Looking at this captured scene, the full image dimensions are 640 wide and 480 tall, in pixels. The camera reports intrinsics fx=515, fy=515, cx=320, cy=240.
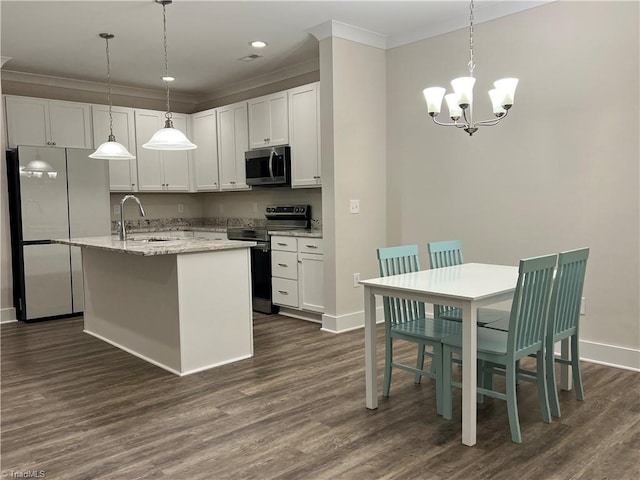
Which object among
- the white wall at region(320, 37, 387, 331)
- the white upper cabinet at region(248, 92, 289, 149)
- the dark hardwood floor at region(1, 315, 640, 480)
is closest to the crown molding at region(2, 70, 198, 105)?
the white upper cabinet at region(248, 92, 289, 149)

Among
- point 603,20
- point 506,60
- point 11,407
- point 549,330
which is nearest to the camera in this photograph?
point 549,330

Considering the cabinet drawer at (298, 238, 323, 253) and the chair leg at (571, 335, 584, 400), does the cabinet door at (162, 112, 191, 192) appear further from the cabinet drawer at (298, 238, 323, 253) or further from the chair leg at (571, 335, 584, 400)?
the chair leg at (571, 335, 584, 400)

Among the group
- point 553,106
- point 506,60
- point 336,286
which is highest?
point 506,60

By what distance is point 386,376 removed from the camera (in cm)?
316

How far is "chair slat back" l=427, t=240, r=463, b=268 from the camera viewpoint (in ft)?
11.5

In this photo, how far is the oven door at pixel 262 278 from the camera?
18.3ft

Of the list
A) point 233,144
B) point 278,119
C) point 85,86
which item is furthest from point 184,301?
point 85,86

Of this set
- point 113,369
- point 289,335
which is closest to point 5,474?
point 113,369

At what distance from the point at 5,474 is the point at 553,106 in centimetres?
408

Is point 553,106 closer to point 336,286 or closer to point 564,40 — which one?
point 564,40

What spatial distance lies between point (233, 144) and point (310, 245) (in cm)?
196

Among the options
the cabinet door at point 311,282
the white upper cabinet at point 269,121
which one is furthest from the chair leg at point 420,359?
the white upper cabinet at point 269,121

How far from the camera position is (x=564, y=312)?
286 cm

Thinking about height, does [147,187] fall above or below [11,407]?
above
